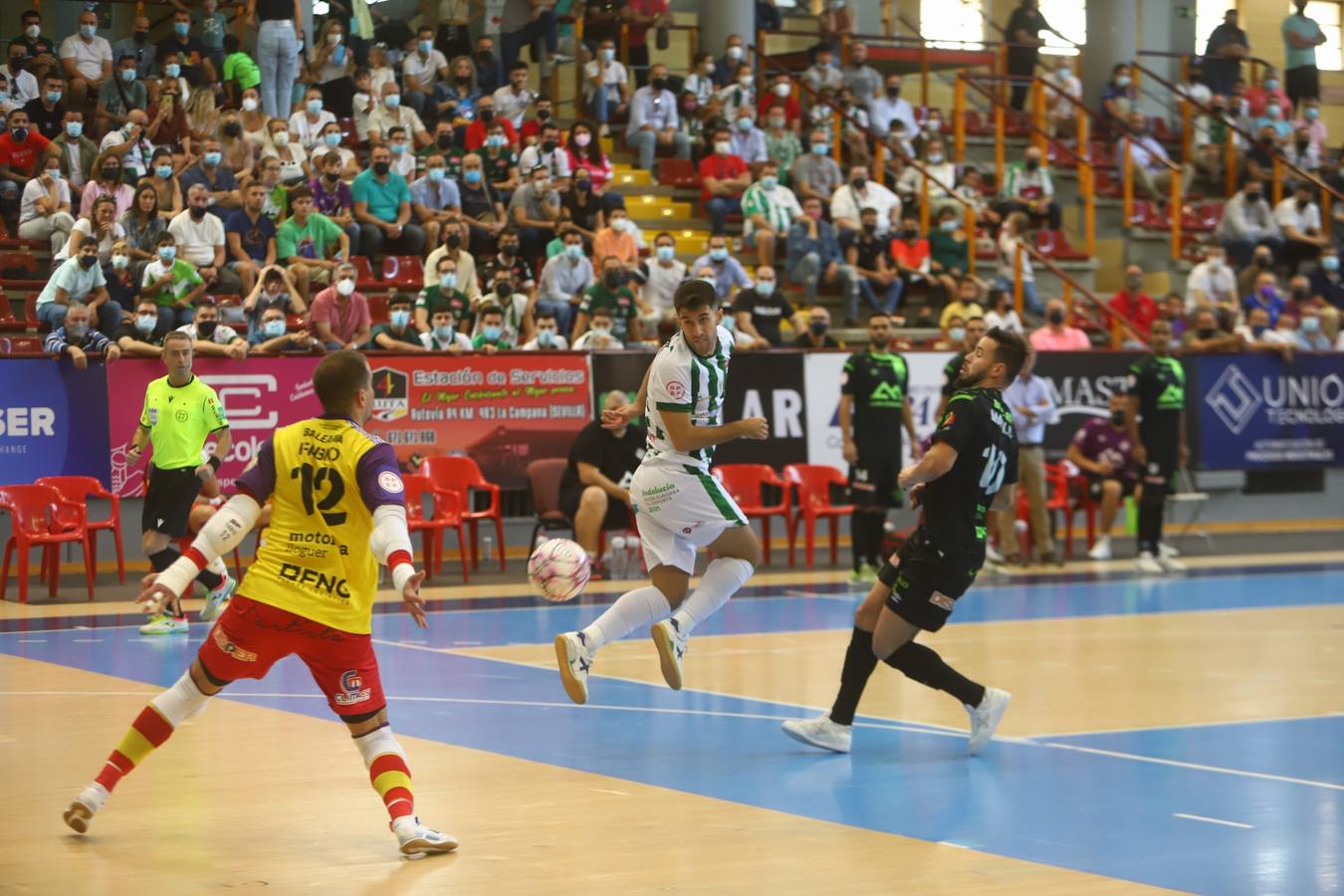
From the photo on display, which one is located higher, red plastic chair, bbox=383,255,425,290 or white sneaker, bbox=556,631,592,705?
red plastic chair, bbox=383,255,425,290

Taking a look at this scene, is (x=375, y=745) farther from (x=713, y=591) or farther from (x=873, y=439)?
(x=873, y=439)

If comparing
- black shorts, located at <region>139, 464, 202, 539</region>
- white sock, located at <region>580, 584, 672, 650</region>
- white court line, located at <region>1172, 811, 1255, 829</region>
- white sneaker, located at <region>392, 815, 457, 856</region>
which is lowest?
white court line, located at <region>1172, 811, 1255, 829</region>

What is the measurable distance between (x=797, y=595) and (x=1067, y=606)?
2.53 metres

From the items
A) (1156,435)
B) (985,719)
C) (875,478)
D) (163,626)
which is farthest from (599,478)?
(985,719)

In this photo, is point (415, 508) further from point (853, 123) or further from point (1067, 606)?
point (853, 123)

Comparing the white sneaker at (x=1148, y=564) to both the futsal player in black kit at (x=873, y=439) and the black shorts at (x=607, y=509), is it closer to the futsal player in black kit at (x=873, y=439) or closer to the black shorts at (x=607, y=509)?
the futsal player in black kit at (x=873, y=439)

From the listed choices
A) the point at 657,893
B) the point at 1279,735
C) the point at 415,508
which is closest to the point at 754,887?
the point at 657,893

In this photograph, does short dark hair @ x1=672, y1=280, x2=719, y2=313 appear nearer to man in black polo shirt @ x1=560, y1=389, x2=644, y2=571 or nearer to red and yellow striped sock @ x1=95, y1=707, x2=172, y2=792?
red and yellow striped sock @ x1=95, y1=707, x2=172, y2=792

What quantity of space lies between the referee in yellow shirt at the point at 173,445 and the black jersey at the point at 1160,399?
10.4m

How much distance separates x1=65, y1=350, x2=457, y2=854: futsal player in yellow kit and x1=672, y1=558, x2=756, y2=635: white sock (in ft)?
8.71

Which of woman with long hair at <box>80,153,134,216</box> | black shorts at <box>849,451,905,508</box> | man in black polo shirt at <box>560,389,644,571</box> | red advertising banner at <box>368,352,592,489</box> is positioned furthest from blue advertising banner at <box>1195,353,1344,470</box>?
woman with long hair at <box>80,153,134,216</box>

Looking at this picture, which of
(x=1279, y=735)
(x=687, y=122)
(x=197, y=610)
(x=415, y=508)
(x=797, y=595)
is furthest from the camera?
Result: (x=687, y=122)

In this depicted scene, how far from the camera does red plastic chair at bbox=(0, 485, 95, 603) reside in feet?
57.3

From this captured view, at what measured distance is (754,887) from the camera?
6598 mm
